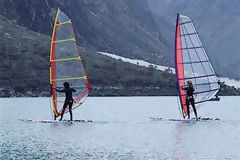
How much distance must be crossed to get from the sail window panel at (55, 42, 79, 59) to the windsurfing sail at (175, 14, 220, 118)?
10.9 metres

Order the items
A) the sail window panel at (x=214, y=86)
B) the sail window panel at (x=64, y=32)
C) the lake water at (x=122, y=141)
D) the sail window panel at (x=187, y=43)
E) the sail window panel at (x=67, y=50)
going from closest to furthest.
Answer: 1. the lake water at (x=122, y=141)
2. the sail window panel at (x=67, y=50)
3. the sail window panel at (x=64, y=32)
4. the sail window panel at (x=187, y=43)
5. the sail window panel at (x=214, y=86)

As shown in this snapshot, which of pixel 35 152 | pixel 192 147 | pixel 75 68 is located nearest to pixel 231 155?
pixel 192 147

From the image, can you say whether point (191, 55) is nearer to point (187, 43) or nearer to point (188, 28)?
point (187, 43)

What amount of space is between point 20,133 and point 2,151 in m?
13.6

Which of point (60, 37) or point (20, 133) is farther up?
point (60, 37)

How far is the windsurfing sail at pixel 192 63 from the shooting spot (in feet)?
242

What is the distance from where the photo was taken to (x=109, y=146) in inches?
1908

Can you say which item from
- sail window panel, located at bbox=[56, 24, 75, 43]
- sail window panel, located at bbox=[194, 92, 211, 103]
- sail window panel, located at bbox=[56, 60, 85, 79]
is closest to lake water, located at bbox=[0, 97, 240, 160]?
sail window panel, located at bbox=[194, 92, 211, 103]

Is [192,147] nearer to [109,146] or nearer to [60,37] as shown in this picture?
[109,146]

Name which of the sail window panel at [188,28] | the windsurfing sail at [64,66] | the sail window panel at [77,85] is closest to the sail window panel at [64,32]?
the windsurfing sail at [64,66]

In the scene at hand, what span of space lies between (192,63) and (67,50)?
536 inches

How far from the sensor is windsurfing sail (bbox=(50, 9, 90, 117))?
70.8 m

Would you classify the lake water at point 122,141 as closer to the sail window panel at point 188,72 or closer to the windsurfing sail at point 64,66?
the windsurfing sail at point 64,66

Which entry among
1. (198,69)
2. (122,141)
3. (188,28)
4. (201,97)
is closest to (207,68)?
(198,69)
